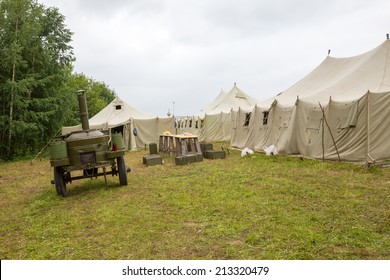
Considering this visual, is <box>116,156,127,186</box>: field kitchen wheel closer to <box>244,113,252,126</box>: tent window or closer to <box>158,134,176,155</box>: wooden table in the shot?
<box>158,134,176,155</box>: wooden table

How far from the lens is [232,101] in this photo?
30641 mm

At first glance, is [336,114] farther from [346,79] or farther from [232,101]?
[232,101]

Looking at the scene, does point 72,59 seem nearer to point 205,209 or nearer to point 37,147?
point 37,147

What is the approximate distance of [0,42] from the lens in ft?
64.5

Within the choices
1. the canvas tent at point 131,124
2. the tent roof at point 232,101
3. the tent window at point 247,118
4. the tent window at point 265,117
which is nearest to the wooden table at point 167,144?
the canvas tent at point 131,124

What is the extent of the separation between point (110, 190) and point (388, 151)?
358 inches

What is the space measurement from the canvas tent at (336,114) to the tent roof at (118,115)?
34.3 feet

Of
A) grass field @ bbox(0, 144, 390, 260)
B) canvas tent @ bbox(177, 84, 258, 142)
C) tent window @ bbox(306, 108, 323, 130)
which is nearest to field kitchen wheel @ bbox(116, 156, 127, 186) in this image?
grass field @ bbox(0, 144, 390, 260)

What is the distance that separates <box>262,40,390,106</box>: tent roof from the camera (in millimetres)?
12188

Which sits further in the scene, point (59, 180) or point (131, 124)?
point (131, 124)

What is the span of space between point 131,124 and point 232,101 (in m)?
11.2

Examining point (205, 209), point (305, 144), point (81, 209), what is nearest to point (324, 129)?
point (305, 144)

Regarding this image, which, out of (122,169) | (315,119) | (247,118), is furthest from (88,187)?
(247,118)

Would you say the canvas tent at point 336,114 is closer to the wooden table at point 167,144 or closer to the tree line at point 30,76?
→ the wooden table at point 167,144
